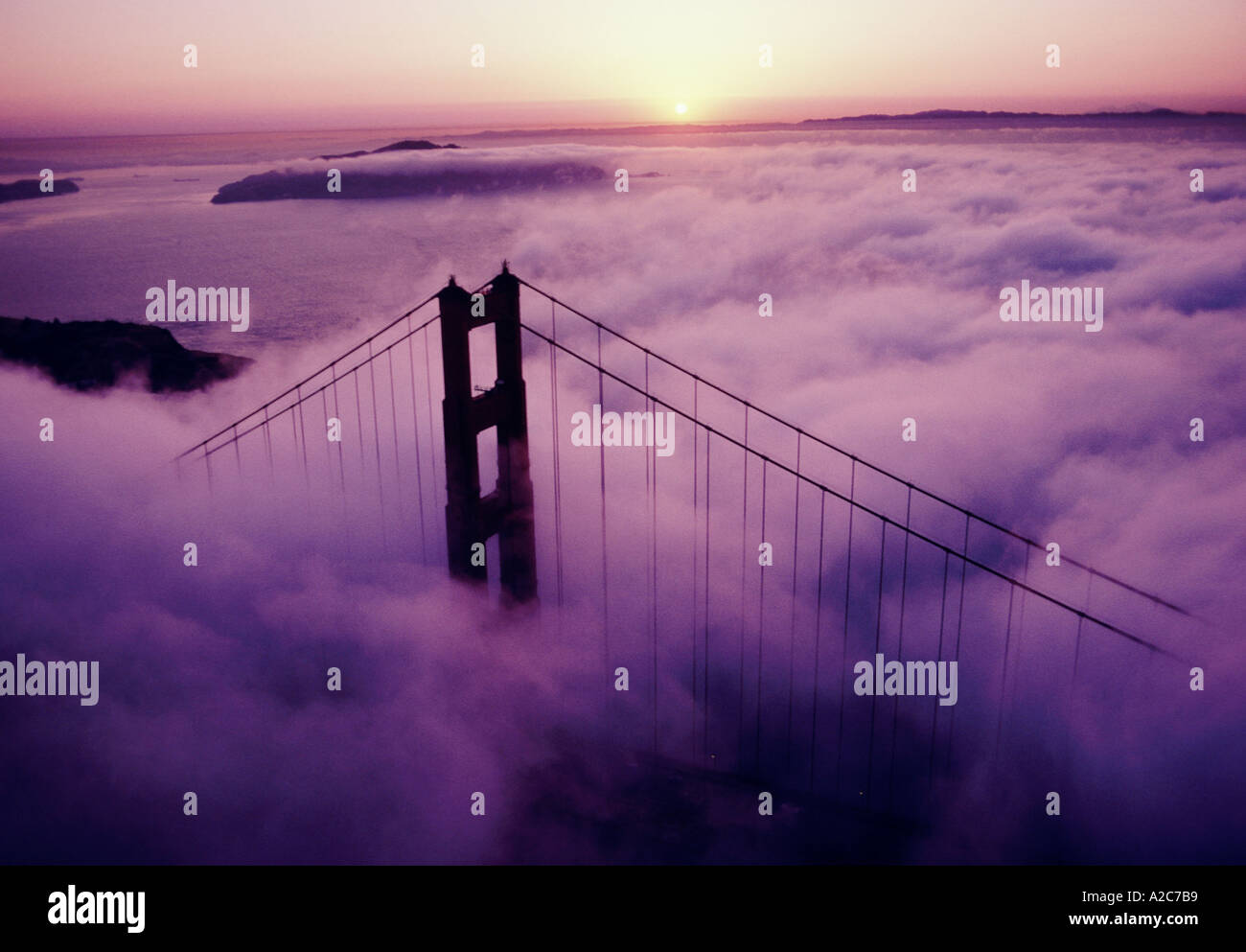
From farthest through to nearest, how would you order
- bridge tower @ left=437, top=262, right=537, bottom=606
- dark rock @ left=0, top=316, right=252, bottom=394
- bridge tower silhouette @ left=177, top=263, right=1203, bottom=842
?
1. dark rock @ left=0, top=316, right=252, bottom=394
2. bridge tower silhouette @ left=177, top=263, right=1203, bottom=842
3. bridge tower @ left=437, top=262, right=537, bottom=606

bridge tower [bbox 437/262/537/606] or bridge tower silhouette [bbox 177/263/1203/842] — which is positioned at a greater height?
bridge tower [bbox 437/262/537/606]

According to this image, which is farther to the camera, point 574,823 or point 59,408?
point 59,408

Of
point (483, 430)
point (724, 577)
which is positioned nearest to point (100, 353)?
point (483, 430)

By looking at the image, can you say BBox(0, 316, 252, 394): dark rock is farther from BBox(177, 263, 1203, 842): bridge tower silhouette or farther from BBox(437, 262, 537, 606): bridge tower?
BBox(437, 262, 537, 606): bridge tower

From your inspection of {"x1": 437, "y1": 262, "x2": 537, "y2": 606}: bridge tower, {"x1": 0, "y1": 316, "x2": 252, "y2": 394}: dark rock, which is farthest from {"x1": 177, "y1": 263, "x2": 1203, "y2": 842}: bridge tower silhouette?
{"x1": 0, "y1": 316, "x2": 252, "y2": 394}: dark rock

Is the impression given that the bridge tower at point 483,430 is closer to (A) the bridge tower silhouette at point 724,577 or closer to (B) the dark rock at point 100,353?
(A) the bridge tower silhouette at point 724,577
